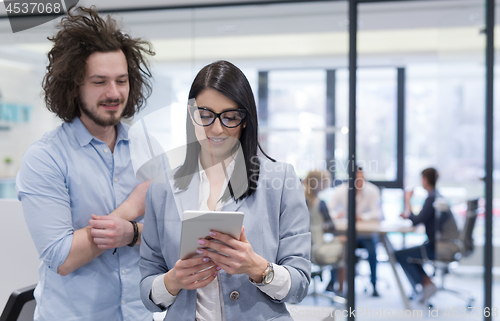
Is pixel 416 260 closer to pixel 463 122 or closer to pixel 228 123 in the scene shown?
pixel 463 122

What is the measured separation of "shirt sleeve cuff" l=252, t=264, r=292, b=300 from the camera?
102 cm

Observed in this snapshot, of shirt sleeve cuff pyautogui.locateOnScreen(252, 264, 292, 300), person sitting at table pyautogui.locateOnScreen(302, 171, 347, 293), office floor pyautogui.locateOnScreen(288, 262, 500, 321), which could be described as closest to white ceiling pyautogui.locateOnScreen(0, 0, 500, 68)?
person sitting at table pyautogui.locateOnScreen(302, 171, 347, 293)

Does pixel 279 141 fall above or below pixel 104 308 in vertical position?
above

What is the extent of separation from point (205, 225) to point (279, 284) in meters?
0.28

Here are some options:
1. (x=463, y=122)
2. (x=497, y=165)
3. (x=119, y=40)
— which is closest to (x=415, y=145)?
(x=463, y=122)

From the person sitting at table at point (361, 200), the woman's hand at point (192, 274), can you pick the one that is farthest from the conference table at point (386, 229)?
the woman's hand at point (192, 274)

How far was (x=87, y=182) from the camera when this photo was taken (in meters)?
1.31

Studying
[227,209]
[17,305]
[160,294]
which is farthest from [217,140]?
[17,305]

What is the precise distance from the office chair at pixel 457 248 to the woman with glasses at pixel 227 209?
2.20m

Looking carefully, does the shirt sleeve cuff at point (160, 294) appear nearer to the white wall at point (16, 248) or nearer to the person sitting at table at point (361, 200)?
the white wall at point (16, 248)

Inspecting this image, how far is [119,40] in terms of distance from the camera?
1.34 m

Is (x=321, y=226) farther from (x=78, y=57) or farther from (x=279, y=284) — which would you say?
(x=78, y=57)

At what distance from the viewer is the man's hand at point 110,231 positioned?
4.03 ft

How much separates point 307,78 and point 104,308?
2.01 meters
